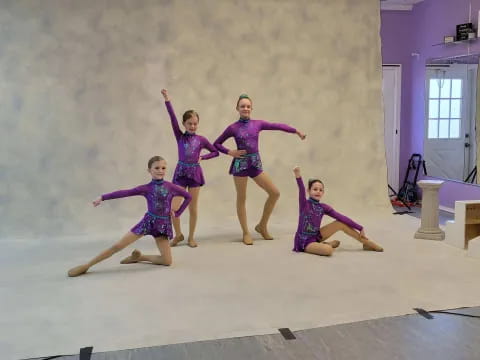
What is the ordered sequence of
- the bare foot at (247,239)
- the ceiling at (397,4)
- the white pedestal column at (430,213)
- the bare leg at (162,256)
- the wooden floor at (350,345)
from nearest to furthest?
the wooden floor at (350,345) → the bare leg at (162,256) → the bare foot at (247,239) → the white pedestal column at (430,213) → the ceiling at (397,4)

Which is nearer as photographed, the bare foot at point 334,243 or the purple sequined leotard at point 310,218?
the purple sequined leotard at point 310,218

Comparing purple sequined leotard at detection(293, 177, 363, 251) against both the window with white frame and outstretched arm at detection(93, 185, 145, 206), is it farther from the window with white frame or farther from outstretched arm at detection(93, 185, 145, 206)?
the window with white frame

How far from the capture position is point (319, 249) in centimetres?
484

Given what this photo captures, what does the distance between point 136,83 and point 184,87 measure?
1.77 ft

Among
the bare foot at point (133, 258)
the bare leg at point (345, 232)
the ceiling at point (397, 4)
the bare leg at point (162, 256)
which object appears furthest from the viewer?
the ceiling at point (397, 4)

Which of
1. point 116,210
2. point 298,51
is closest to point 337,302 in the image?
point 116,210

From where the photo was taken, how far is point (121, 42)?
6.14m

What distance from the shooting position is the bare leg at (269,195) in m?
5.36

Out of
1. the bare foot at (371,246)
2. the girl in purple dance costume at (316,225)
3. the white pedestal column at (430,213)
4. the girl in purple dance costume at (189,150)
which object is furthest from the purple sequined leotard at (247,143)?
the white pedestal column at (430,213)

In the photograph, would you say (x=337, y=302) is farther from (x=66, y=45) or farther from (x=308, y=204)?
(x=66, y=45)

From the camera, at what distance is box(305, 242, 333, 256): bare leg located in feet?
15.8

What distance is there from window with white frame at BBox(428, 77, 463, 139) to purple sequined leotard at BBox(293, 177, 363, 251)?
323 cm

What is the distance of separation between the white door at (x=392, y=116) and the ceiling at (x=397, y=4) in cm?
82

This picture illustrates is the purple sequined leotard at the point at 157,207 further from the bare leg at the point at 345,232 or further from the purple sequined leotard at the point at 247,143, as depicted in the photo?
the bare leg at the point at 345,232
